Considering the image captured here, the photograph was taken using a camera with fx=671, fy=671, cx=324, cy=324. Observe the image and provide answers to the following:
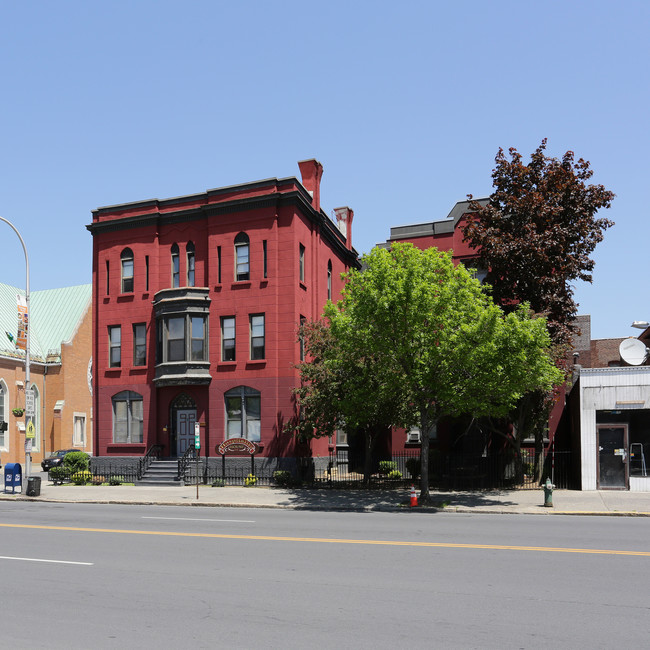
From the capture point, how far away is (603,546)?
1310cm

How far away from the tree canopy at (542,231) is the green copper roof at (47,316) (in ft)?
133

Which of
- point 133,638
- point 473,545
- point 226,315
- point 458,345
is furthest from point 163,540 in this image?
point 226,315

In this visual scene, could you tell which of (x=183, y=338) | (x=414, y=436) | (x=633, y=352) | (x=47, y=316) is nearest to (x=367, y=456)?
(x=414, y=436)

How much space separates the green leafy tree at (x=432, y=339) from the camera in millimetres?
21359

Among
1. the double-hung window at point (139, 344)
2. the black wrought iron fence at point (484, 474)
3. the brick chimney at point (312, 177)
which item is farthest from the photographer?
the brick chimney at point (312, 177)

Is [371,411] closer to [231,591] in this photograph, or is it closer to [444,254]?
[444,254]

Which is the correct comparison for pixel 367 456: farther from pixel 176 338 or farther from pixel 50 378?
pixel 50 378

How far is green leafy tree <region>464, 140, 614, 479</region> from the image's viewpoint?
1055 inches

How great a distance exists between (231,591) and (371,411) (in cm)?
1607

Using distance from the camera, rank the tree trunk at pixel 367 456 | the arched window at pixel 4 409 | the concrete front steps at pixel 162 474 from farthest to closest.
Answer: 1. the arched window at pixel 4 409
2. the concrete front steps at pixel 162 474
3. the tree trunk at pixel 367 456

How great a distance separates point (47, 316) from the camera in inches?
2405

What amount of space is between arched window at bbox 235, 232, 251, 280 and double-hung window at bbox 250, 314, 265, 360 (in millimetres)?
2038

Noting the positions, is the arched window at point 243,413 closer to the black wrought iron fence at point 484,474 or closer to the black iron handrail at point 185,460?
the black iron handrail at point 185,460

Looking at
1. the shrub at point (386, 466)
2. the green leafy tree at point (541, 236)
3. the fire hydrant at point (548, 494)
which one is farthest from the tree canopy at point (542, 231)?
the shrub at point (386, 466)
